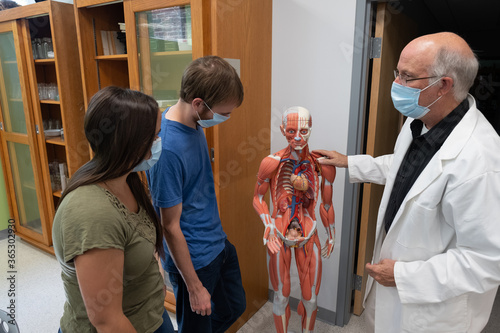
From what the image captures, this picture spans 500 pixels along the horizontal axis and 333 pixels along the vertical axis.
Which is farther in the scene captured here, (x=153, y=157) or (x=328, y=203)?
(x=328, y=203)

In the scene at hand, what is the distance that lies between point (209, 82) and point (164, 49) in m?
1.05

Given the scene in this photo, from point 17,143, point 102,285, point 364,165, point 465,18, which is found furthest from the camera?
point 465,18

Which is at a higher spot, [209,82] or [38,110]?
[209,82]

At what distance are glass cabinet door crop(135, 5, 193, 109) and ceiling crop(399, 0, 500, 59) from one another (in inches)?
54.8

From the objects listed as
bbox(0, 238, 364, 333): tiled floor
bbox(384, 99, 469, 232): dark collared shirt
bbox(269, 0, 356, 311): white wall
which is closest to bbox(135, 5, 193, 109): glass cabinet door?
bbox(269, 0, 356, 311): white wall

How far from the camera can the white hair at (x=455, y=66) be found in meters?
1.22

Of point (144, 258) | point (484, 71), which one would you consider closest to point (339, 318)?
point (144, 258)

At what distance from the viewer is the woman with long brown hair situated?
0.87 meters

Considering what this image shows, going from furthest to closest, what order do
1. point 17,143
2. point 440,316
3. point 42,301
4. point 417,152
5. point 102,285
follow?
point 17,143, point 42,301, point 417,152, point 440,316, point 102,285

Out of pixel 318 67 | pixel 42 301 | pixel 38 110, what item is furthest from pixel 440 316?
pixel 38 110

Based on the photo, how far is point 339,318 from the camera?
241 cm

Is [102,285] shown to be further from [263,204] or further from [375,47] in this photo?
[375,47]

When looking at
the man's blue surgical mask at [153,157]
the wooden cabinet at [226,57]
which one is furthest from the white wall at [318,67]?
the man's blue surgical mask at [153,157]

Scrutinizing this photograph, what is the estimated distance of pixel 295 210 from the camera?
184 centimetres
